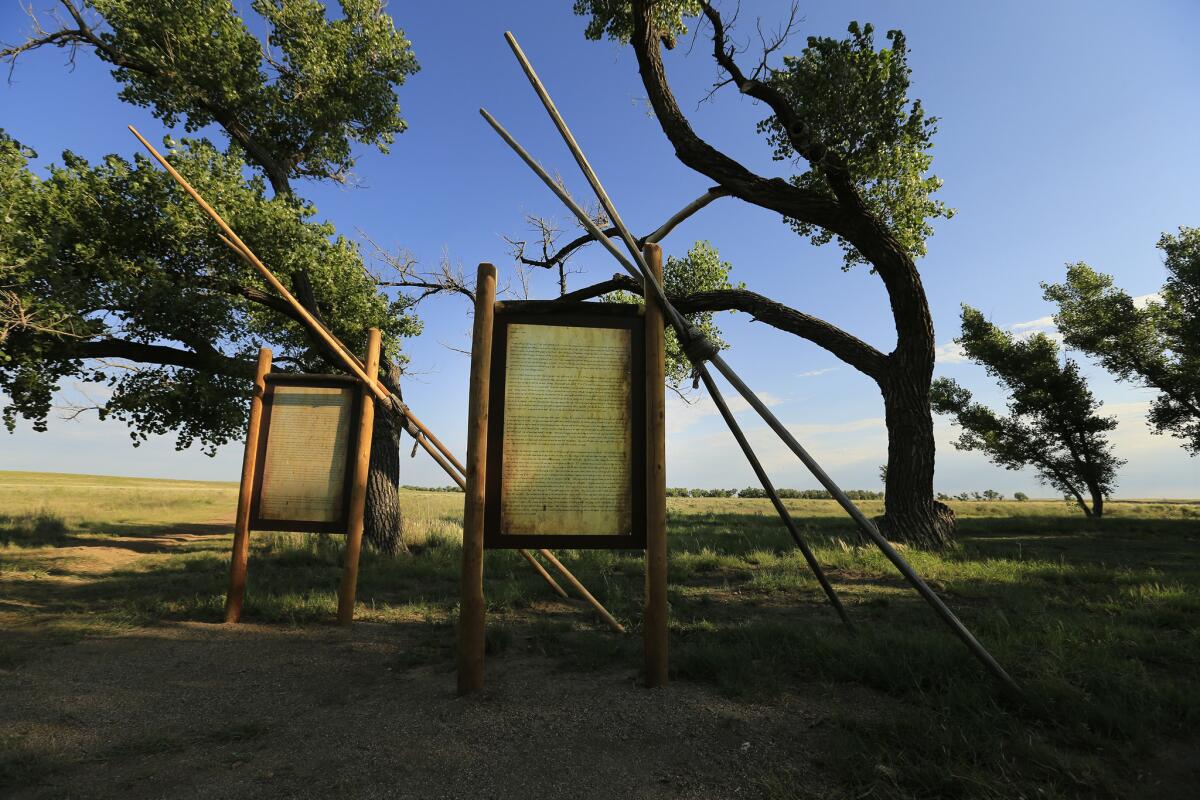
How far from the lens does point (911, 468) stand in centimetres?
1052

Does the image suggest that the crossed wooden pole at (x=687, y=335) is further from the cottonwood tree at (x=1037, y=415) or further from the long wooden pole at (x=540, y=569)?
the cottonwood tree at (x=1037, y=415)

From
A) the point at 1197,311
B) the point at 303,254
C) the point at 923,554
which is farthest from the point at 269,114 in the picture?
the point at 1197,311

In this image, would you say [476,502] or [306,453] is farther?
[306,453]

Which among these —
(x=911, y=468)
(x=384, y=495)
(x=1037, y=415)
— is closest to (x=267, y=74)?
(x=384, y=495)

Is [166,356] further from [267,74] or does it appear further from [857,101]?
[857,101]

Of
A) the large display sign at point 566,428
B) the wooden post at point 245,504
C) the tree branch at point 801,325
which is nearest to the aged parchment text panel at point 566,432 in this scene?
the large display sign at point 566,428

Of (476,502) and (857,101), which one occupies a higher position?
(857,101)

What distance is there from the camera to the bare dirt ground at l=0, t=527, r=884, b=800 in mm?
2994

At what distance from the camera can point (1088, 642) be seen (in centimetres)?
456

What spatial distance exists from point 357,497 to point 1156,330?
27.3 metres

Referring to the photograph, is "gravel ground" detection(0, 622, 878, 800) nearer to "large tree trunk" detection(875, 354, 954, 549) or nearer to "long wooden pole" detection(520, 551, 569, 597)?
"long wooden pole" detection(520, 551, 569, 597)

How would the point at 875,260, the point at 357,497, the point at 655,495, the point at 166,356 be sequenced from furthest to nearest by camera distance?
the point at 166,356 → the point at 875,260 → the point at 357,497 → the point at 655,495

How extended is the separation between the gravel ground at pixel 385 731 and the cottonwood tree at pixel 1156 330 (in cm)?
2309

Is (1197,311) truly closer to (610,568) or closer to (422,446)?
(610,568)
